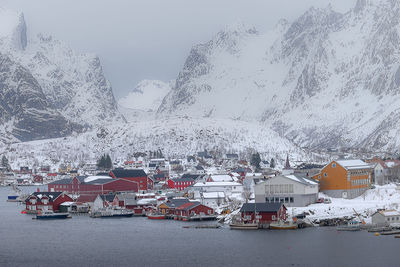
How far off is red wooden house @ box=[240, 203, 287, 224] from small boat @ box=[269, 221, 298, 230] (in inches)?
43.6

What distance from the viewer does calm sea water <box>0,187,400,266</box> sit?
63.9 meters

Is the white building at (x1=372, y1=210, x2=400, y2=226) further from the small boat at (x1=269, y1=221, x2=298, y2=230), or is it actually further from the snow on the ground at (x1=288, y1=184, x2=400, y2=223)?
the small boat at (x1=269, y1=221, x2=298, y2=230)

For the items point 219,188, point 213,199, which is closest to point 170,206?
point 213,199

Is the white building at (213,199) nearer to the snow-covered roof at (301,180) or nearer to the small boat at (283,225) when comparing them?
the snow-covered roof at (301,180)

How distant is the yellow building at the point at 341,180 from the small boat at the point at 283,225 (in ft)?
49.5

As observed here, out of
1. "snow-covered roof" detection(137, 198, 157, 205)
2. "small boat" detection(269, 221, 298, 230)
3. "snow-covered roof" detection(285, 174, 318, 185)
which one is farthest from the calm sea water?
"snow-covered roof" detection(137, 198, 157, 205)

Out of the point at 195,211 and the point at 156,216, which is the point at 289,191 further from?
the point at 156,216

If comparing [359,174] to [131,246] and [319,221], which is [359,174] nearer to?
[319,221]

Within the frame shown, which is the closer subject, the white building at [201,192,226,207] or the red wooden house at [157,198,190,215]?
the red wooden house at [157,198,190,215]

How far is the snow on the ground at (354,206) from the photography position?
84.9 metres

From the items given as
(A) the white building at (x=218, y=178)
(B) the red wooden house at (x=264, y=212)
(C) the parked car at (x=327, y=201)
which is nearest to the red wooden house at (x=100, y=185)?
(A) the white building at (x=218, y=178)

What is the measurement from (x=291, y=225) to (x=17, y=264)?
2978cm

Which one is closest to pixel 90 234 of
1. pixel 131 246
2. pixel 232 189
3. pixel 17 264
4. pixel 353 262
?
pixel 131 246

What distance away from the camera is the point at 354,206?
8700 centimetres
